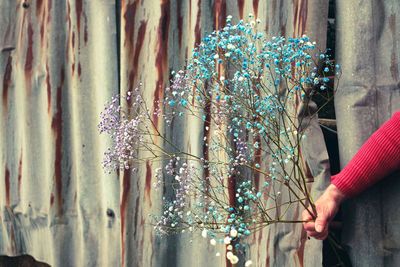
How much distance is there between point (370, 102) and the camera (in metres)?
1.42

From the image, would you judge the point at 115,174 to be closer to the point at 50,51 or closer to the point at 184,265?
the point at 184,265

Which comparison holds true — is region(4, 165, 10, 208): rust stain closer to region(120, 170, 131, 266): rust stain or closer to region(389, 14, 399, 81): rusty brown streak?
region(120, 170, 131, 266): rust stain

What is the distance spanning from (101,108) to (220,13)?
0.75 metres

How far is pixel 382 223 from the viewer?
4.64 feet

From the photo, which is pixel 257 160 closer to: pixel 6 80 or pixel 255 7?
pixel 255 7

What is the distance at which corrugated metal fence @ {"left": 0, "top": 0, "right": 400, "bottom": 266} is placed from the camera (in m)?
1.42

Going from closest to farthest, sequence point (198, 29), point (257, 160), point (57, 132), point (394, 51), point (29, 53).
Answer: point (394, 51), point (257, 160), point (198, 29), point (57, 132), point (29, 53)

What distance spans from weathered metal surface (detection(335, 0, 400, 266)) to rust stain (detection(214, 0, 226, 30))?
455mm

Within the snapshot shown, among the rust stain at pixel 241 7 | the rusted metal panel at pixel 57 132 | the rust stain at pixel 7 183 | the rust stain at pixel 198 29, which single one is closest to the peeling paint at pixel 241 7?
the rust stain at pixel 241 7

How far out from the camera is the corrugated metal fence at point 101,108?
142 centimetres

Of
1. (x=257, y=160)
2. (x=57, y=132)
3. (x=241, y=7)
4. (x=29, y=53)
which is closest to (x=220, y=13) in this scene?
(x=241, y=7)

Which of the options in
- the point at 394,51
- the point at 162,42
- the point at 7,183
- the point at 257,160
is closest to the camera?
the point at 394,51

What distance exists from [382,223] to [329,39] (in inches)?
25.6

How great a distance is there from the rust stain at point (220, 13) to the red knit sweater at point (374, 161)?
0.71 metres
